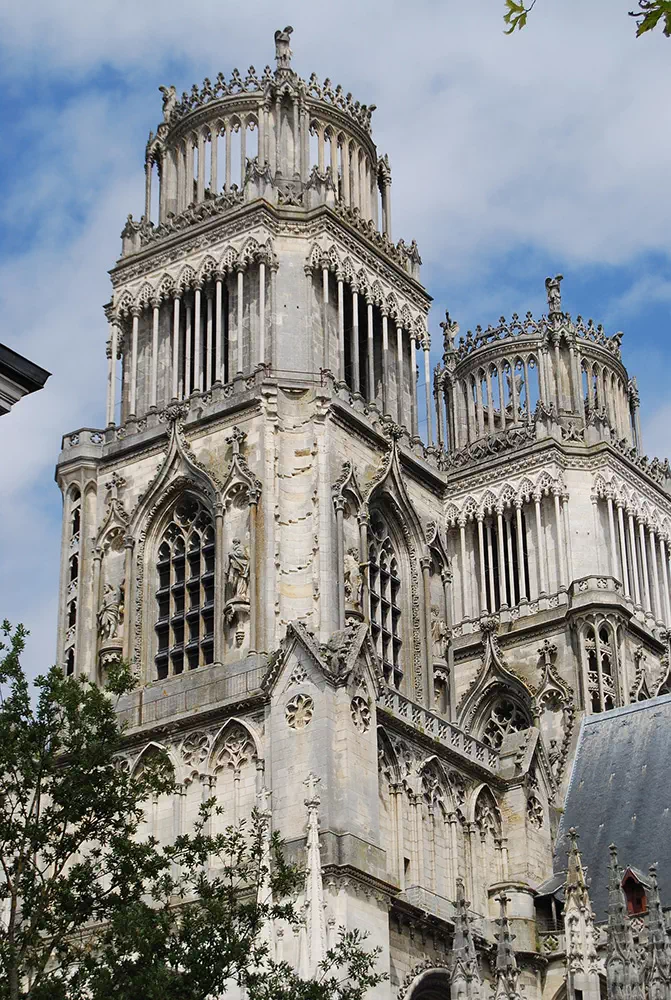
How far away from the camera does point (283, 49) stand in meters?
47.9

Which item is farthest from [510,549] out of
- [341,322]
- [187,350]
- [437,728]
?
[187,350]

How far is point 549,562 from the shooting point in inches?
2072

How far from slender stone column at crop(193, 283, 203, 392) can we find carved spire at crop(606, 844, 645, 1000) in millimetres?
16041

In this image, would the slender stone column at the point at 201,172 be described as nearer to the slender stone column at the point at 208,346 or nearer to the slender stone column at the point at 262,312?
the slender stone column at the point at 208,346

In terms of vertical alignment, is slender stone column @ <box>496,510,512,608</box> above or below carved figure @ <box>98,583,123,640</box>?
above

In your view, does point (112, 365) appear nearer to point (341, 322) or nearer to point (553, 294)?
point (341, 322)

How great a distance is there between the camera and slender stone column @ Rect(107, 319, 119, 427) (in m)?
46.0

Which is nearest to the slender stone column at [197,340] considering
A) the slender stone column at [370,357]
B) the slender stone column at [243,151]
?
the slender stone column at [243,151]

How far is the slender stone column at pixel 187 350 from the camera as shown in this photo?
4484cm

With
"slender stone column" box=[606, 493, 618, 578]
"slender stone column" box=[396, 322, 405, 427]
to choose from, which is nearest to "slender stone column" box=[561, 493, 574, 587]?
"slender stone column" box=[606, 493, 618, 578]

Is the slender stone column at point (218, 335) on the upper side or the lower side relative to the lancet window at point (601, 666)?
upper

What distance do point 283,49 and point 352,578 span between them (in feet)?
50.0

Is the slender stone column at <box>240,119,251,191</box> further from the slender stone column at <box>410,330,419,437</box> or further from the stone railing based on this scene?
the stone railing

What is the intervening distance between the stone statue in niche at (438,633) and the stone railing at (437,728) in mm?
2475
